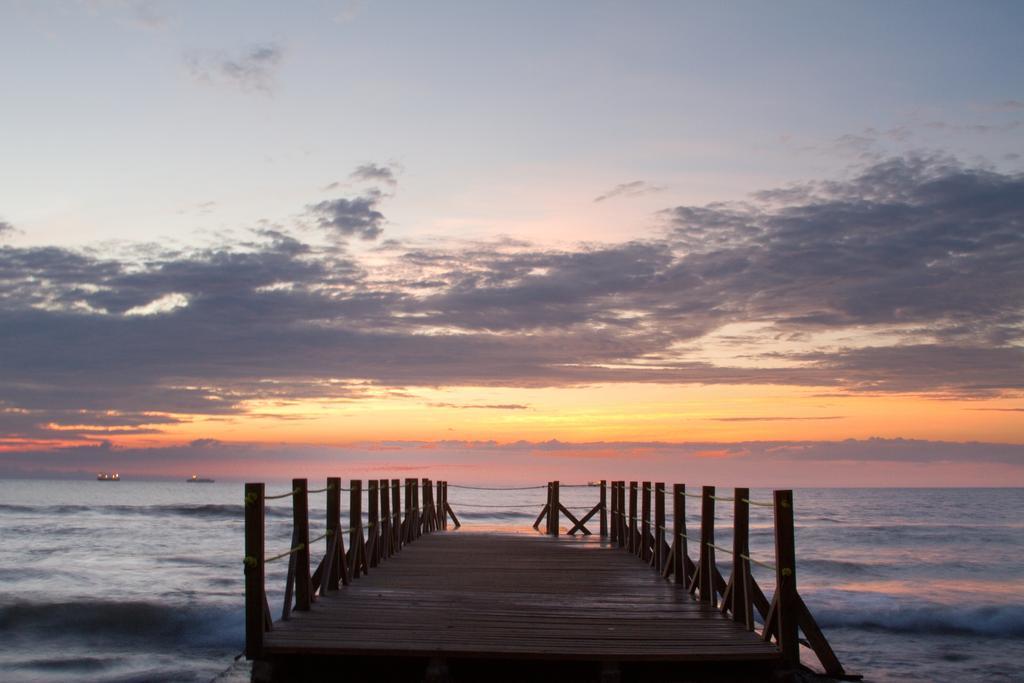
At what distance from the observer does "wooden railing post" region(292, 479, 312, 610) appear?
818 cm

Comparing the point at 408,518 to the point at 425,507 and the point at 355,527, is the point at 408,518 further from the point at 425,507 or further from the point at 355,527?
the point at 355,527

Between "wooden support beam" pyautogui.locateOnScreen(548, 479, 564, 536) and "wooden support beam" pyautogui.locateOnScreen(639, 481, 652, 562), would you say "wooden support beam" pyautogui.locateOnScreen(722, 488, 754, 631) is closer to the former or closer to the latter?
"wooden support beam" pyautogui.locateOnScreen(639, 481, 652, 562)

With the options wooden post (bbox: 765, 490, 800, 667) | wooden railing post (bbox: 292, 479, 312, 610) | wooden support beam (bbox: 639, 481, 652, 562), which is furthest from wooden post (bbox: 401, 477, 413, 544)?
wooden post (bbox: 765, 490, 800, 667)

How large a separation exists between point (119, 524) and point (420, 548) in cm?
3476

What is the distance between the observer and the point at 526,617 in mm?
8023

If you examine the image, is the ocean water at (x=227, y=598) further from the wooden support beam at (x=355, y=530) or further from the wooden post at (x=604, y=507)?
the wooden post at (x=604, y=507)

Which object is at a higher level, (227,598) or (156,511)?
(227,598)

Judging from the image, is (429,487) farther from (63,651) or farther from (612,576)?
(612,576)

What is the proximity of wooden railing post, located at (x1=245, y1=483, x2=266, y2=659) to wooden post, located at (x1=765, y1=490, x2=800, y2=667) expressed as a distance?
12.7 feet

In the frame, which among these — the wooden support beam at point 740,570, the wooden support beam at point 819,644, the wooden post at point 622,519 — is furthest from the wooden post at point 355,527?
the wooden post at point 622,519

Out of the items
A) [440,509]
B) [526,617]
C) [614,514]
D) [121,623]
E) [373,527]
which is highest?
[373,527]

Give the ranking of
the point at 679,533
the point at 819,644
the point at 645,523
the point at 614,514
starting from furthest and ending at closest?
the point at 614,514 < the point at 645,523 < the point at 679,533 < the point at 819,644

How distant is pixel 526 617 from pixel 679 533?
306 centimetres

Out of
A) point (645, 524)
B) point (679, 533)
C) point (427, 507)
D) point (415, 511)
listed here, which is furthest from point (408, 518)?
point (679, 533)
